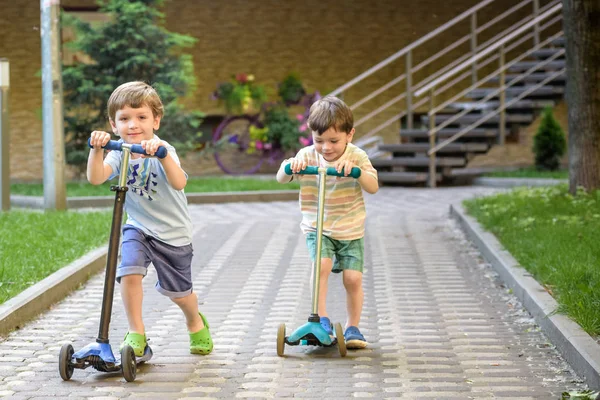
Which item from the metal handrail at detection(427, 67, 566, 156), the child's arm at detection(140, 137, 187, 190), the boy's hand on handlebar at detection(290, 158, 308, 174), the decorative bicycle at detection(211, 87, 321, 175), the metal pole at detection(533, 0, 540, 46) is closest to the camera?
the child's arm at detection(140, 137, 187, 190)

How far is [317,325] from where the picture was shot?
588 cm

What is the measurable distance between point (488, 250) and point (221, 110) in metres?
13.2

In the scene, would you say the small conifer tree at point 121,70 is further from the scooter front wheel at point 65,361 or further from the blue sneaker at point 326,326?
the scooter front wheel at point 65,361

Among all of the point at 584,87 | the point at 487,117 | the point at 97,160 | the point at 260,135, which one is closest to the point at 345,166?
the point at 97,160

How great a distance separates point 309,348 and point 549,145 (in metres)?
14.6

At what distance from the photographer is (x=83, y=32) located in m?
18.2

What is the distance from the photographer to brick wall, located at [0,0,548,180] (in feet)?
72.3

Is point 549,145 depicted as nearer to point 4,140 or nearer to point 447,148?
point 447,148

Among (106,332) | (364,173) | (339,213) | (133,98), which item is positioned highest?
(133,98)

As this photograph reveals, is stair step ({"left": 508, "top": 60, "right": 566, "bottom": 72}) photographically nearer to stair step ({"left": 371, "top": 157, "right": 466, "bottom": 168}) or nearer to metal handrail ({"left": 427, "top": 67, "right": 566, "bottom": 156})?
metal handrail ({"left": 427, "top": 67, "right": 566, "bottom": 156})

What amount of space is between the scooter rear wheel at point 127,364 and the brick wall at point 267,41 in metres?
17.0

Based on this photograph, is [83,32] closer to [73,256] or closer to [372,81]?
[372,81]

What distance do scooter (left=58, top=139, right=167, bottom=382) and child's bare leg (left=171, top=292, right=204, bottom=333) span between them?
1.84 ft

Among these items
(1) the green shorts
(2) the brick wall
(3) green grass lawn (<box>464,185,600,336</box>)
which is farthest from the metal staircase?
(1) the green shorts
